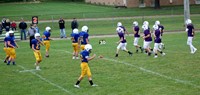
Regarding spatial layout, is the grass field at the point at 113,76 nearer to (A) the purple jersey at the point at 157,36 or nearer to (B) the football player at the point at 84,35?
(A) the purple jersey at the point at 157,36

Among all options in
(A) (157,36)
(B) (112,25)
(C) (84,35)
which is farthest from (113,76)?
(B) (112,25)

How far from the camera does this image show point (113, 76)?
17.8 metres

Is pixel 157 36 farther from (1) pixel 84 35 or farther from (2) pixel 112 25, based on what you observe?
(2) pixel 112 25

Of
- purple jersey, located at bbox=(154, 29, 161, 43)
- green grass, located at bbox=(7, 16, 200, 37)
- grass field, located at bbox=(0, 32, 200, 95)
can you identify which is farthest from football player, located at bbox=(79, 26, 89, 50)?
green grass, located at bbox=(7, 16, 200, 37)

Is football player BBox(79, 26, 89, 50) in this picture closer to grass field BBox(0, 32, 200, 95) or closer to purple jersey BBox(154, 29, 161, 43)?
grass field BBox(0, 32, 200, 95)

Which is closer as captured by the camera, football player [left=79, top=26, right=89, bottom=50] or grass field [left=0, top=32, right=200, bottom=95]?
grass field [left=0, top=32, right=200, bottom=95]

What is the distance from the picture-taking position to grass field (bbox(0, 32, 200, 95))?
49.7 feet

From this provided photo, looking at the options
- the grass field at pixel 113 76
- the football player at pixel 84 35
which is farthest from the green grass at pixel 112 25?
the football player at pixel 84 35

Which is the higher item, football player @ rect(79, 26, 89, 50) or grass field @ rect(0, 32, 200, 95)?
football player @ rect(79, 26, 89, 50)

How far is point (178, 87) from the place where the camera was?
595 inches

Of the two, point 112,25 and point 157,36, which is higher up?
point 157,36

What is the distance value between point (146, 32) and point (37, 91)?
9.56m

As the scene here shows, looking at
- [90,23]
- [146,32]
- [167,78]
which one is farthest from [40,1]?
[167,78]

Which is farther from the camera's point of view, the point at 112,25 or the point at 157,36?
the point at 112,25
